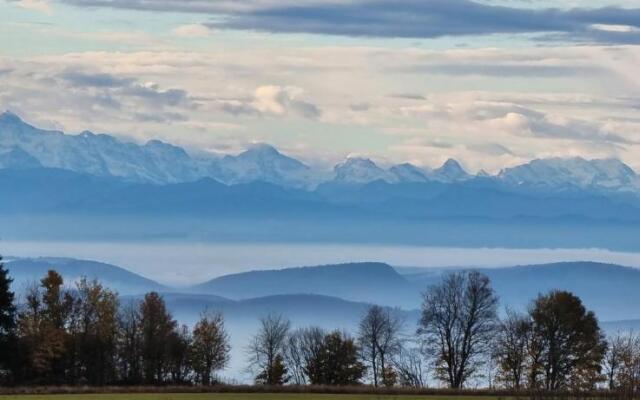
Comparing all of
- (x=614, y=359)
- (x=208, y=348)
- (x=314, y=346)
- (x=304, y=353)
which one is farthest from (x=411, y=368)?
(x=614, y=359)

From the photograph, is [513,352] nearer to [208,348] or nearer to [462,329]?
[462,329]

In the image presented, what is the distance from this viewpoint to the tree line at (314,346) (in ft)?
259

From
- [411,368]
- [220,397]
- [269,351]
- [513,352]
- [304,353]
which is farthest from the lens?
[269,351]

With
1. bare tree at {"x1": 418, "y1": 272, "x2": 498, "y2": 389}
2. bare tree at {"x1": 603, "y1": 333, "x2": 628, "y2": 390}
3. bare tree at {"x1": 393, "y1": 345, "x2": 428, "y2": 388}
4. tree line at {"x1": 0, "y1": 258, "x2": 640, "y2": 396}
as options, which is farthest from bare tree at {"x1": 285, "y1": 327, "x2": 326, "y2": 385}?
bare tree at {"x1": 603, "y1": 333, "x2": 628, "y2": 390}

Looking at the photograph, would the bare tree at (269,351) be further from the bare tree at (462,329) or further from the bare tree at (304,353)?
the bare tree at (462,329)

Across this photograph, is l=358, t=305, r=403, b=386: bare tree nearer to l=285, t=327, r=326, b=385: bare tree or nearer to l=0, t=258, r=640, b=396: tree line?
l=0, t=258, r=640, b=396: tree line

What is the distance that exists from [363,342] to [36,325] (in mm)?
23543

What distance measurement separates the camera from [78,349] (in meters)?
82.1

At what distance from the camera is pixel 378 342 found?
98.1m

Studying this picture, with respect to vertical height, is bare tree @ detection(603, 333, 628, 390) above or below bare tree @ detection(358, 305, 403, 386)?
below

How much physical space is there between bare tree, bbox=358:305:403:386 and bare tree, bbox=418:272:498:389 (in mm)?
3817

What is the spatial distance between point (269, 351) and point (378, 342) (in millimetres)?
7577

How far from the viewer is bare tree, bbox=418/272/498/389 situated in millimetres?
85188

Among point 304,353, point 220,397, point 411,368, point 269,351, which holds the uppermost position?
point 269,351
